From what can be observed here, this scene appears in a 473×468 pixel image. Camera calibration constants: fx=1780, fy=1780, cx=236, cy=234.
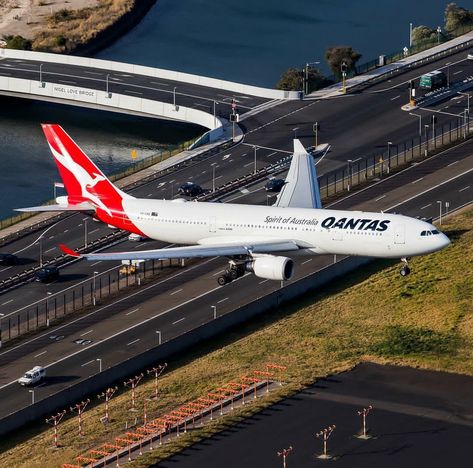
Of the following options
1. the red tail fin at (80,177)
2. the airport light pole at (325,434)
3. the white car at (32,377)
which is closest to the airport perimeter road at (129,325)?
the white car at (32,377)

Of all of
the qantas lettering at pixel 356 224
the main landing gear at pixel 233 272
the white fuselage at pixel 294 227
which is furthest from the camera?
the main landing gear at pixel 233 272

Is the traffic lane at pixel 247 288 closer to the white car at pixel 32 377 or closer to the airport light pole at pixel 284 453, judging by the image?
the white car at pixel 32 377

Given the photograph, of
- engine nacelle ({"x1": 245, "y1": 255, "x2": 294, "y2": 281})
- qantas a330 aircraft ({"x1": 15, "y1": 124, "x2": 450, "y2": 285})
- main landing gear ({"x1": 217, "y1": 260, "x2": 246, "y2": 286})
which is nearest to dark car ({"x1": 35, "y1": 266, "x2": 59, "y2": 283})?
qantas a330 aircraft ({"x1": 15, "y1": 124, "x2": 450, "y2": 285})

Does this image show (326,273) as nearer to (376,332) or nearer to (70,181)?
(376,332)

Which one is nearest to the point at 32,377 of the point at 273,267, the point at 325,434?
the point at 273,267

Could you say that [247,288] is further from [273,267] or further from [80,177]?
[80,177]
